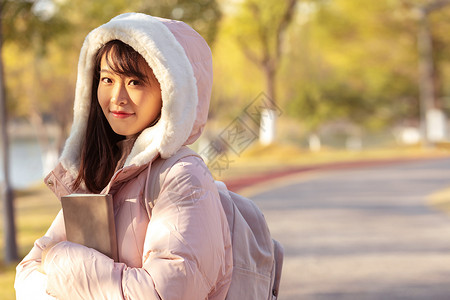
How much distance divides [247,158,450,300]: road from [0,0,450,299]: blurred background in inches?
180

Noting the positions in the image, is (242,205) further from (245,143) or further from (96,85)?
(96,85)

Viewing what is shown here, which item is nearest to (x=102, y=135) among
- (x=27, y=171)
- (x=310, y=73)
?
(x=27, y=171)

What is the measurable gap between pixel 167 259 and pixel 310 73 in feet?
113

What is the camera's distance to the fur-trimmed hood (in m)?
1.50

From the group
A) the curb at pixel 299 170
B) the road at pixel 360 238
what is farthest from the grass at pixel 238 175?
the road at pixel 360 238

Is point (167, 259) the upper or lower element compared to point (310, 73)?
lower

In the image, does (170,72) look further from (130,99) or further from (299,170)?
(299,170)

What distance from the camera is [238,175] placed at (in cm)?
1706

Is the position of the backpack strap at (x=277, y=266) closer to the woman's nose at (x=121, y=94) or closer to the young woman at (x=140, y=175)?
the young woman at (x=140, y=175)

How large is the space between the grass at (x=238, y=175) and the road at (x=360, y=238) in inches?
44.2

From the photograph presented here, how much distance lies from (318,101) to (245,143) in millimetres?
28243

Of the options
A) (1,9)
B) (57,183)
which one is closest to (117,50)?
(57,183)

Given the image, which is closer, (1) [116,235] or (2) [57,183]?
(1) [116,235]

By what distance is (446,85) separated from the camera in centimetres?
3700
